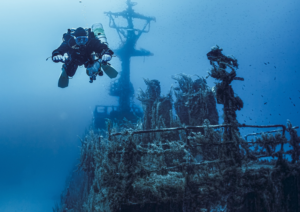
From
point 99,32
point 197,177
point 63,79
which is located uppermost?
point 99,32

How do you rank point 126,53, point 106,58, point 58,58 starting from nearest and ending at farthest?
point 106,58, point 58,58, point 126,53

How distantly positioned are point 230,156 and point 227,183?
711mm

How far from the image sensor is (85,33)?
5.92 meters

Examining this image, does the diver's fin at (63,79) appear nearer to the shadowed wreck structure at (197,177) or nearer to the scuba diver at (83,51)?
the scuba diver at (83,51)

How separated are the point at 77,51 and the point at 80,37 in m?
0.48

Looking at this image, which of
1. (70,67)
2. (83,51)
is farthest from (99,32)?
(70,67)

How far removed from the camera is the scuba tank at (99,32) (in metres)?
5.92

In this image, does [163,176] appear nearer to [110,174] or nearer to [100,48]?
[110,174]

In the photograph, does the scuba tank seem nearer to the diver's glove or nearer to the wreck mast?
the diver's glove

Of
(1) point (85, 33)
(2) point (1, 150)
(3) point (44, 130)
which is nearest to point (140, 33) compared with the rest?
(1) point (85, 33)

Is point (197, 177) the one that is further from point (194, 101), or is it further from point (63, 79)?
point (194, 101)

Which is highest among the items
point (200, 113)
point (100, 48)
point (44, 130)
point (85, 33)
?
point (44, 130)

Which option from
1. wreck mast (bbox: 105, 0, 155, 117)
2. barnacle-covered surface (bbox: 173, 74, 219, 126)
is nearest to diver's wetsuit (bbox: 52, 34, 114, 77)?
barnacle-covered surface (bbox: 173, 74, 219, 126)

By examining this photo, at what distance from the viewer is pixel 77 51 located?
5.85 meters
